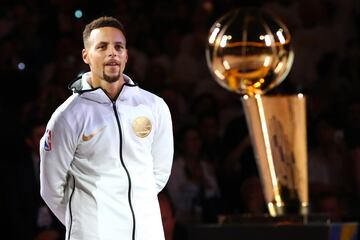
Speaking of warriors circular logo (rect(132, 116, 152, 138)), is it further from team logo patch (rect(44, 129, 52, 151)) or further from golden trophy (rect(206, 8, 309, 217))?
golden trophy (rect(206, 8, 309, 217))

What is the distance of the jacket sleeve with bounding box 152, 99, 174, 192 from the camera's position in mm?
4691

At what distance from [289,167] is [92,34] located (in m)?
2.07

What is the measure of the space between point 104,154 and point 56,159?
22 cm

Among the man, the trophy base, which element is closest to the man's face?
the man

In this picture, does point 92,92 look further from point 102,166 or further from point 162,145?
point 162,145

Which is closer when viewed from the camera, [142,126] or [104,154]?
[104,154]

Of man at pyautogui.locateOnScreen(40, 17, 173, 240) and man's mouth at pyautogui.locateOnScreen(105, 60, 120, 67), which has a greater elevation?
man's mouth at pyautogui.locateOnScreen(105, 60, 120, 67)

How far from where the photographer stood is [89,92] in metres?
4.52

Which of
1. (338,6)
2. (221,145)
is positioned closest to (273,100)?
(221,145)

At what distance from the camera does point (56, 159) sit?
4484mm

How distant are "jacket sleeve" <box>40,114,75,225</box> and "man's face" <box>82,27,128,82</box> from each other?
279mm

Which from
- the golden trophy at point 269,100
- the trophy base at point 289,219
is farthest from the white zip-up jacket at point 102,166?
the golden trophy at point 269,100

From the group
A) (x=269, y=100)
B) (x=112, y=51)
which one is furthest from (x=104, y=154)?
(x=269, y=100)

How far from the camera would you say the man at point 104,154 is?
4.40m
